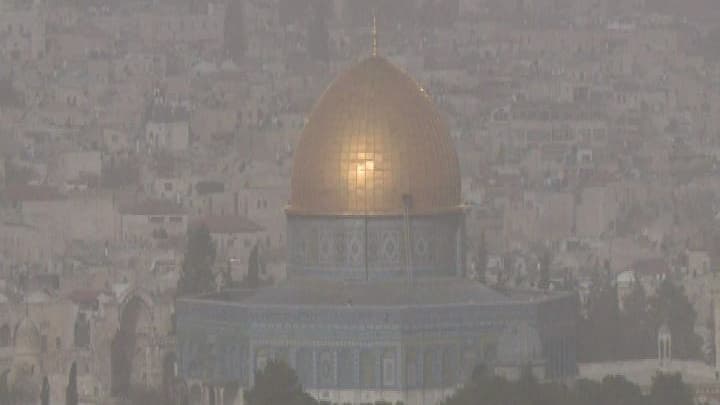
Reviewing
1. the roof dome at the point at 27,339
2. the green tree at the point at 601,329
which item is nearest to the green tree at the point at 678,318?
the green tree at the point at 601,329

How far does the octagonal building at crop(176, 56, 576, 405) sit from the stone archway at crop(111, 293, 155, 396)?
4069 mm

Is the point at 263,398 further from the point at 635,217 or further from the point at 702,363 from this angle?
the point at 635,217

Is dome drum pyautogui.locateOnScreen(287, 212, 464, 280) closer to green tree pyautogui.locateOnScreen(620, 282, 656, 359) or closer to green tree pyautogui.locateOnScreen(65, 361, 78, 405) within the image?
green tree pyautogui.locateOnScreen(65, 361, 78, 405)

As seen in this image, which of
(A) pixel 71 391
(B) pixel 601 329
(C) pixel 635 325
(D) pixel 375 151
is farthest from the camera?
(C) pixel 635 325

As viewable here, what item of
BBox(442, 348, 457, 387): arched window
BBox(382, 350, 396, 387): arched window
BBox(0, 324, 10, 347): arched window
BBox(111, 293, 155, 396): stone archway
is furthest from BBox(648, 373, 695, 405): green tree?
BBox(0, 324, 10, 347): arched window

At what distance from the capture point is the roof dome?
64.4 metres

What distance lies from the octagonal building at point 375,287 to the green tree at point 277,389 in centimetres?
313

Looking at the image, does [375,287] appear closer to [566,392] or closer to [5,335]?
[566,392]

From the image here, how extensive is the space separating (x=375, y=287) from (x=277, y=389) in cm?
493

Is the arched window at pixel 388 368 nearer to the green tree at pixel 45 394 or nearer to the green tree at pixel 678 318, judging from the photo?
the green tree at pixel 45 394

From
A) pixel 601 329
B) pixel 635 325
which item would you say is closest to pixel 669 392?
pixel 601 329

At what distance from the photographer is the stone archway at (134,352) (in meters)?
58.7

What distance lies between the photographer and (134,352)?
60.5 m

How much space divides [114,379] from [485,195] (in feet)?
112
